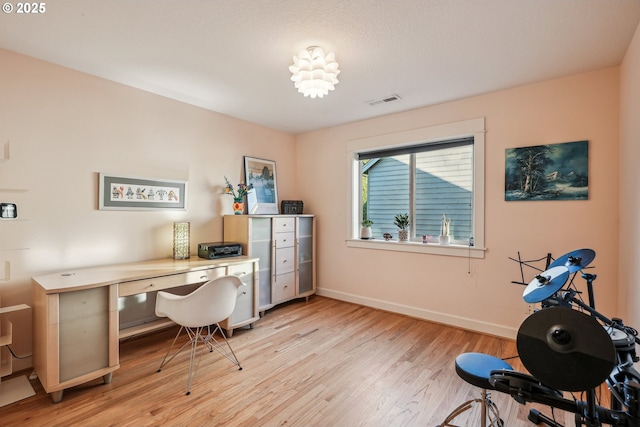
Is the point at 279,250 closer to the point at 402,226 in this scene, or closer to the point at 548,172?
the point at 402,226

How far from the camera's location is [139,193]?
10.00 ft

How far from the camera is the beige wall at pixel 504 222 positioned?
101 inches

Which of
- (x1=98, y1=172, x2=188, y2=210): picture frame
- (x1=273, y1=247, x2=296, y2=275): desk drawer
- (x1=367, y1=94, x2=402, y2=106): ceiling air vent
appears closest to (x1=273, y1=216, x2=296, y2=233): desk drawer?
(x1=273, y1=247, x2=296, y2=275): desk drawer

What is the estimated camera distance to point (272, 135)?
4477 millimetres

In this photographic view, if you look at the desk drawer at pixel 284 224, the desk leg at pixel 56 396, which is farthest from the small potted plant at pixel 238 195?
the desk leg at pixel 56 396

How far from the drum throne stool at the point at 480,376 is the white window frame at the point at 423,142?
5.56ft

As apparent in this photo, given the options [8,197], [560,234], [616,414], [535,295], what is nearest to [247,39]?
[8,197]

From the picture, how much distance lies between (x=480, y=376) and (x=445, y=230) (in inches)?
85.7

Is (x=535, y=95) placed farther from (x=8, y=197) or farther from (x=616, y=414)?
(x=8, y=197)

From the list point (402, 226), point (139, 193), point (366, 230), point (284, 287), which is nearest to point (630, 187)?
point (402, 226)

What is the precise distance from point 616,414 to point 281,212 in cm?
382

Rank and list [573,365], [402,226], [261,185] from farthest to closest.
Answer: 1. [261,185]
2. [402,226]
3. [573,365]

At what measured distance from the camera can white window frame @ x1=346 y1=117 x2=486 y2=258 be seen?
3.18 meters

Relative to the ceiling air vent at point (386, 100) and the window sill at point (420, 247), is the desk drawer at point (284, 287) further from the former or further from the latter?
the ceiling air vent at point (386, 100)
